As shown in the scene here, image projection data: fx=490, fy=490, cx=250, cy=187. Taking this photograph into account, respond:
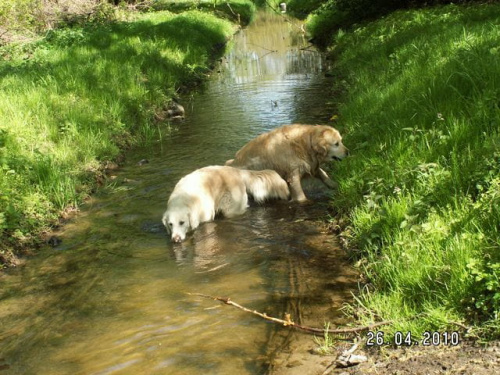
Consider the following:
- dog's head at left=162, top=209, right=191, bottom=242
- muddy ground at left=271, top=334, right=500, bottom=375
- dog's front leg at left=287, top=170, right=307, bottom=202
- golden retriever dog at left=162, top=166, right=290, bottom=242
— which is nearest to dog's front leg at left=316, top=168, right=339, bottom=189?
dog's front leg at left=287, top=170, right=307, bottom=202

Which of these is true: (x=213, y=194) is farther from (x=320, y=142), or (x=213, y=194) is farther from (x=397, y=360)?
(x=397, y=360)

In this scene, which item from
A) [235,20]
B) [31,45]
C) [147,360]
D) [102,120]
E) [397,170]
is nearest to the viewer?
[147,360]

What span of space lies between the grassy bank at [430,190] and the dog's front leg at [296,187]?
1.91 feet

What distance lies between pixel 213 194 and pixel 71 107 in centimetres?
460

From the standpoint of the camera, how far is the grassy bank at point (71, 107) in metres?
6.78

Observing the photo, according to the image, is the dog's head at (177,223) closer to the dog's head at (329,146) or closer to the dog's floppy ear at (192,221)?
the dog's floppy ear at (192,221)

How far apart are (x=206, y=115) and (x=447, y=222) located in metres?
8.88

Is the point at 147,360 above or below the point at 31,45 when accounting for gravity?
below

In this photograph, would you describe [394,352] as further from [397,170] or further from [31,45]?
[31,45]

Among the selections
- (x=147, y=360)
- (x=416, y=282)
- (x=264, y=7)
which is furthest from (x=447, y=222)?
(x=264, y=7)

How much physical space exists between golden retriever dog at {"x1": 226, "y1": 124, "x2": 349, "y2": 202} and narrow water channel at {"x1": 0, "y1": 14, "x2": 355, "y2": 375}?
41 centimetres

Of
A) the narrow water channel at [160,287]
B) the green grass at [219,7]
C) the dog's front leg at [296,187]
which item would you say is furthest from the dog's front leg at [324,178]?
the green grass at [219,7]

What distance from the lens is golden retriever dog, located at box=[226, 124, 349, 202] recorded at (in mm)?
7148

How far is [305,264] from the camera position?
16.8 feet
